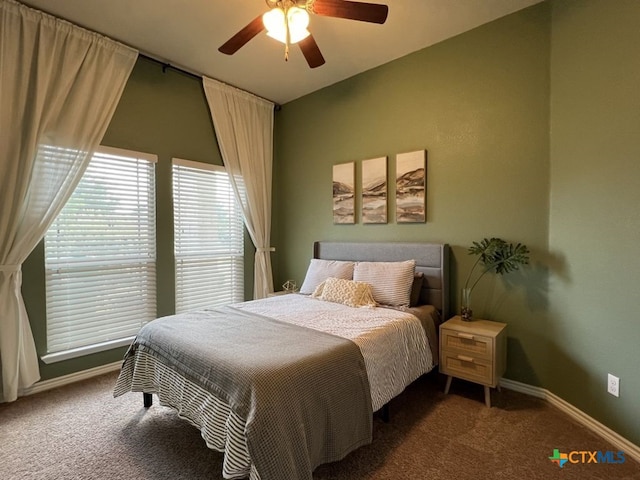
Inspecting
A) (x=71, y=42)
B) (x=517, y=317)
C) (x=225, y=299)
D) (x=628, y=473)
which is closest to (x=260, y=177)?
(x=225, y=299)

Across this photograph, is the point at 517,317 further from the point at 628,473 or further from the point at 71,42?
the point at 71,42

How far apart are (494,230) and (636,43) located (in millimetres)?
1407

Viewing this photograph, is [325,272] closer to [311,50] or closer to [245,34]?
[311,50]

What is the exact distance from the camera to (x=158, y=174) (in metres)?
3.24

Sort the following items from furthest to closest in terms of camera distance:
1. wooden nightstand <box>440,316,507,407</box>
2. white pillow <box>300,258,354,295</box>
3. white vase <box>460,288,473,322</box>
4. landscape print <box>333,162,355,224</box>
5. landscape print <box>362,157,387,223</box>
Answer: landscape print <box>333,162,355,224</box> → landscape print <box>362,157,387,223</box> → white pillow <box>300,258,354,295</box> → white vase <box>460,288,473,322</box> → wooden nightstand <box>440,316,507,407</box>

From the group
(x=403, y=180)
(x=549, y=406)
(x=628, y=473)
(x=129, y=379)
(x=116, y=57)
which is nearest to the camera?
(x=628, y=473)

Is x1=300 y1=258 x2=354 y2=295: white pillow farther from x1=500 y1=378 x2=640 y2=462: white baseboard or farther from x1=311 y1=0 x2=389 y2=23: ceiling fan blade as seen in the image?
x1=311 y1=0 x2=389 y2=23: ceiling fan blade

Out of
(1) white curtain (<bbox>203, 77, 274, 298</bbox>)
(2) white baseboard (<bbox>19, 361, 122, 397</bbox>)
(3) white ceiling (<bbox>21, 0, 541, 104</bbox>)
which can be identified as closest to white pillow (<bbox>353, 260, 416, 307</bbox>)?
(1) white curtain (<bbox>203, 77, 274, 298</bbox>)

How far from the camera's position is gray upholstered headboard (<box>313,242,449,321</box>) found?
9.25 ft

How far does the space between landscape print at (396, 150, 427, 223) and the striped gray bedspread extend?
169 centimetres

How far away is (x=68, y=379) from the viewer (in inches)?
107

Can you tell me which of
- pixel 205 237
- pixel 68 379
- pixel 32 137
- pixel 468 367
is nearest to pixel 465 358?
pixel 468 367

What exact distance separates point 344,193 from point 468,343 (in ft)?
6.63

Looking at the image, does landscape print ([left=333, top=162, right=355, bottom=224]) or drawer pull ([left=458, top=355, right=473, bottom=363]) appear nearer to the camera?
drawer pull ([left=458, top=355, right=473, bottom=363])
